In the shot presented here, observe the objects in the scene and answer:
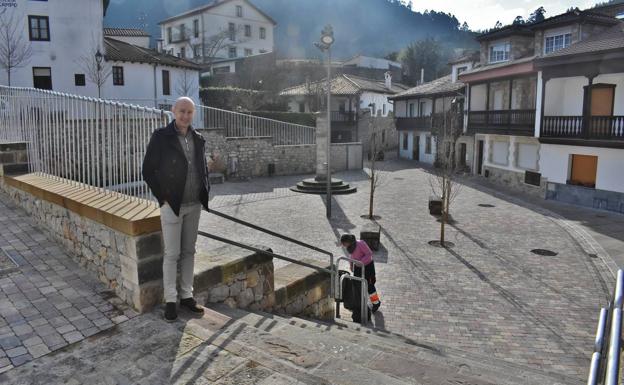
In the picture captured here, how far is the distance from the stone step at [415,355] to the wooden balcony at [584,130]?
50.8ft

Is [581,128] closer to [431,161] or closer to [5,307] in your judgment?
[431,161]

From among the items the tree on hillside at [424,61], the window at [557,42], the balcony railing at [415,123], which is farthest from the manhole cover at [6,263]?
the tree on hillside at [424,61]

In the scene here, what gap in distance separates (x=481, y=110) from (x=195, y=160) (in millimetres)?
25465

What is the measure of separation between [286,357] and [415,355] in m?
2.12

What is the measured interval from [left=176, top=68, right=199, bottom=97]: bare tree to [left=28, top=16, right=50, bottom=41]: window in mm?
8730

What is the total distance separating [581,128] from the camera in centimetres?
1927

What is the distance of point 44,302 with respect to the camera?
16.4 ft

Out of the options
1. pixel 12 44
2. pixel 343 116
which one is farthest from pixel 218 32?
pixel 12 44

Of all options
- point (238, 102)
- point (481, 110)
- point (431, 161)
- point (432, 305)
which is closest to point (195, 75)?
point (238, 102)

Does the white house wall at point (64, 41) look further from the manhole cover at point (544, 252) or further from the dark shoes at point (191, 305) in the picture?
the dark shoes at point (191, 305)

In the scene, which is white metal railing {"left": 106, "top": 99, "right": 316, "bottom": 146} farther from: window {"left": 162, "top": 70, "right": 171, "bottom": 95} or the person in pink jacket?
the person in pink jacket

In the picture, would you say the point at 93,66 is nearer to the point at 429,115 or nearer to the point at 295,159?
the point at 295,159

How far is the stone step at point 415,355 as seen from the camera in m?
4.60

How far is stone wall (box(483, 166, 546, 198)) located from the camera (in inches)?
851
